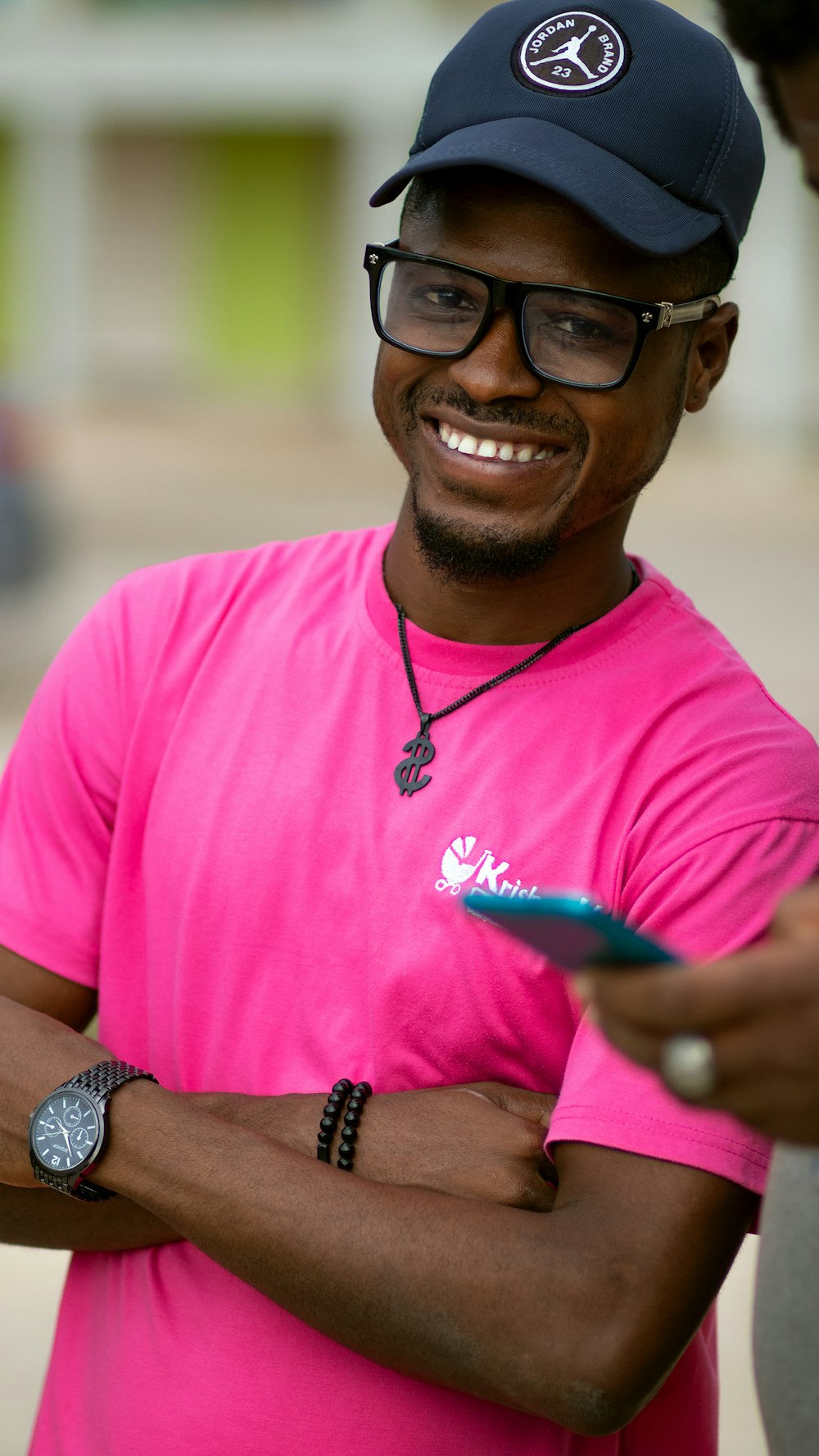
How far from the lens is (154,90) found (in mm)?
22188

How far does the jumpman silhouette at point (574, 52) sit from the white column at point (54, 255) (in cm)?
2130

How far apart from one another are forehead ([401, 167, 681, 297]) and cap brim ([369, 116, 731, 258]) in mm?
34

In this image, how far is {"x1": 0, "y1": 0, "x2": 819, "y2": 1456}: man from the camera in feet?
6.10

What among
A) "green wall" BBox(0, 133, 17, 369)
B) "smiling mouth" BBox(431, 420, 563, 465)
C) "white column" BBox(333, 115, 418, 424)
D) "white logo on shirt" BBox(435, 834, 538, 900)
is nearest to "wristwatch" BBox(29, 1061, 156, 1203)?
"white logo on shirt" BBox(435, 834, 538, 900)

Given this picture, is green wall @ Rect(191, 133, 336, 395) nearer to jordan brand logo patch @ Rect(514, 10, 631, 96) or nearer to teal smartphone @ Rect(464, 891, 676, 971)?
jordan brand logo patch @ Rect(514, 10, 631, 96)

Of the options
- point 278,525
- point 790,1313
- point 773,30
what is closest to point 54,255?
point 278,525

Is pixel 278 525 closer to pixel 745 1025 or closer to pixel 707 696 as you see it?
pixel 707 696

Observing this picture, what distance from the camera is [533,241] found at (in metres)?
2.11

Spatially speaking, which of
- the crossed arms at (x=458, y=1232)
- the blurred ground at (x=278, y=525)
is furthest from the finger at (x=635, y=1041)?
the blurred ground at (x=278, y=525)

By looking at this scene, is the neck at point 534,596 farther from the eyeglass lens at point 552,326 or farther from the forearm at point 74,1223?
the forearm at point 74,1223

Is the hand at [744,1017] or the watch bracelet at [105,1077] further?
the watch bracelet at [105,1077]

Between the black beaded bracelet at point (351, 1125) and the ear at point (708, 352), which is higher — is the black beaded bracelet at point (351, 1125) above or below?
below

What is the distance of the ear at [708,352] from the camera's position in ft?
7.47

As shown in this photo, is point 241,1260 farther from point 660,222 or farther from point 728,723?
point 660,222
